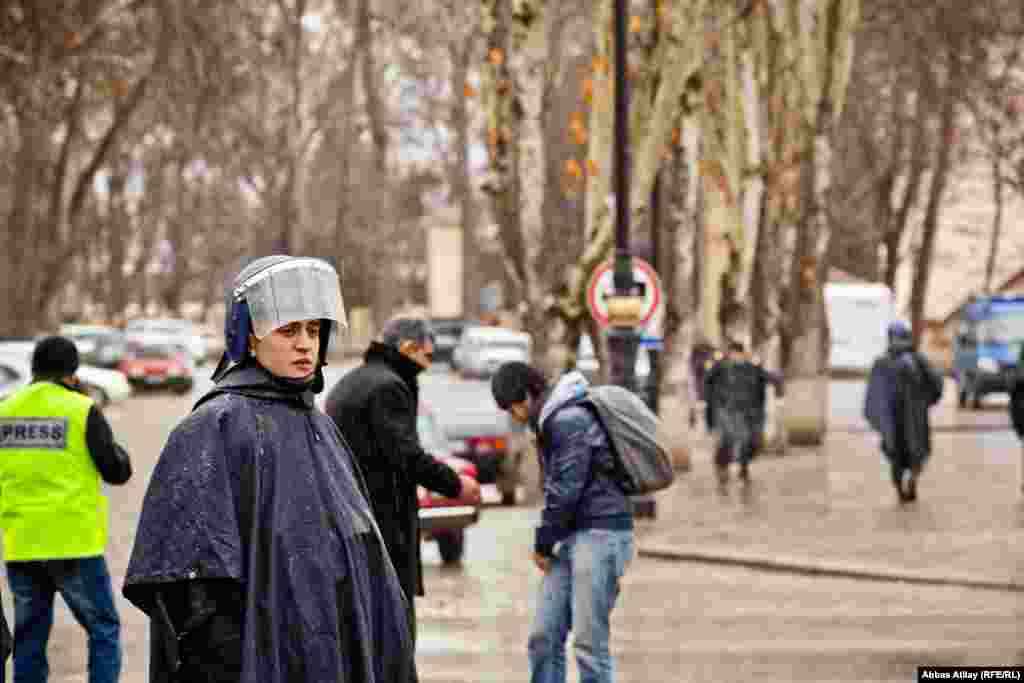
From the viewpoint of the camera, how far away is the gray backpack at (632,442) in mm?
9391

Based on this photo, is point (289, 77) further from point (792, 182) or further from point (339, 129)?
point (792, 182)

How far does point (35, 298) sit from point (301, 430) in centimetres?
3863

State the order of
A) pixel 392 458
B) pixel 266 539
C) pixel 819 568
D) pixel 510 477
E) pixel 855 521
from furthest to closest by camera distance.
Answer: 1. pixel 510 477
2. pixel 855 521
3. pixel 819 568
4. pixel 392 458
5. pixel 266 539

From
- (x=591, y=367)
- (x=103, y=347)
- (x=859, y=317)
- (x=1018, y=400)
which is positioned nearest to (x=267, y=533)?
(x=1018, y=400)

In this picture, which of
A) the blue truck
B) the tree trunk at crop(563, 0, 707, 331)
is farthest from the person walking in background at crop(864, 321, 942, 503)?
the blue truck

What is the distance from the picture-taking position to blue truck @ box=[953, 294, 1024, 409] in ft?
143

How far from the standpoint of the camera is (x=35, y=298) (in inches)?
1706

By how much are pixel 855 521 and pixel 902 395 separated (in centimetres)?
127

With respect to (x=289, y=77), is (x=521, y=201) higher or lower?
lower

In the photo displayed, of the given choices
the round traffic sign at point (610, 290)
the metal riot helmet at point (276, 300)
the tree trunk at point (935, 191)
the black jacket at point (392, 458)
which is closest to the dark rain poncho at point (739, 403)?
the round traffic sign at point (610, 290)

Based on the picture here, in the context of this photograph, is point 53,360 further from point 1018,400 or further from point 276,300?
point 1018,400

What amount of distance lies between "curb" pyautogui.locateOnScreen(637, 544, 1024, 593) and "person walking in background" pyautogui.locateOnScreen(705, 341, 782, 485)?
22.2 feet

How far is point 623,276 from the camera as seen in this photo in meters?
21.3

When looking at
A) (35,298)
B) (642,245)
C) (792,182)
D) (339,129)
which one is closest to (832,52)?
(792,182)
